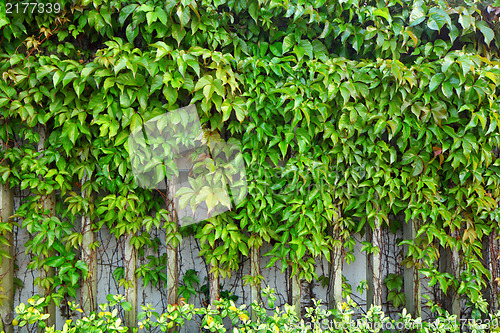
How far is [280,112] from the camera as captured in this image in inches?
76.5

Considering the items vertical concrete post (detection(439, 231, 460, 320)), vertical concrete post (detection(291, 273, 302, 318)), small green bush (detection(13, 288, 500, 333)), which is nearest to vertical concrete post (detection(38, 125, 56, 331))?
small green bush (detection(13, 288, 500, 333))

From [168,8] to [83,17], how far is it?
536mm

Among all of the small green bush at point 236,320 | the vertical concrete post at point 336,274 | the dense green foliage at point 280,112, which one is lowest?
the small green bush at point 236,320

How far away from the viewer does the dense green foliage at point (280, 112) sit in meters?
1.88

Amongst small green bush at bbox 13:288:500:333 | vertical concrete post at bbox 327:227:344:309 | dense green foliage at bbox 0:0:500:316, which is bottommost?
small green bush at bbox 13:288:500:333

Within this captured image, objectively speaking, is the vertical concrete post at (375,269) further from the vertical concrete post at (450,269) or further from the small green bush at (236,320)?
the vertical concrete post at (450,269)

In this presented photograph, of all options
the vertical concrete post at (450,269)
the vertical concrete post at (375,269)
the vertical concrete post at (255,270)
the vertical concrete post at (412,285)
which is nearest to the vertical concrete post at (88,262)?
the vertical concrete post at (255,270)

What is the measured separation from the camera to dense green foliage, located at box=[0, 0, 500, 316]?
1.88 m

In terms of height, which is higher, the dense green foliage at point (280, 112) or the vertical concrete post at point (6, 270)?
the dense green foliage at point (280, 112)

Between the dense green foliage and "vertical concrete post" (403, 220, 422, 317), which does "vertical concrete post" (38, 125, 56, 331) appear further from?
"vertical concrete post" (403, 220, 422, 317)

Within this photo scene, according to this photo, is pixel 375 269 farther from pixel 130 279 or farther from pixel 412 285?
pixel 130 279

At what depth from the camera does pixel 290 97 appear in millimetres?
1888

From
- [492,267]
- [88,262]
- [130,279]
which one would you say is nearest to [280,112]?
[130,279]

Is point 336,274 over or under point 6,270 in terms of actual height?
under
